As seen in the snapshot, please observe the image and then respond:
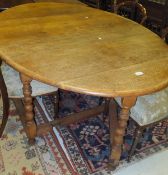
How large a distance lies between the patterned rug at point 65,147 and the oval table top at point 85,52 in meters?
0.75

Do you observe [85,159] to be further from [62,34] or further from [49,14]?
[49,14]

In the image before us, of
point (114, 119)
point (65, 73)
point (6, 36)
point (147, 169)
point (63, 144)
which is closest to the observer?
point (65, 73)

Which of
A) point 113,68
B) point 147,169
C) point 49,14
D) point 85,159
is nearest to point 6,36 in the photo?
point 49,14

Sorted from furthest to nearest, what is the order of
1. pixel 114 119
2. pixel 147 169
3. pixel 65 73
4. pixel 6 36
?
pixel 114 119, pixel 147 169, pixel 6 36, pixel 65 73

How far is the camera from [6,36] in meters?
1.58

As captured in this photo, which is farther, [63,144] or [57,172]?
[63,144]

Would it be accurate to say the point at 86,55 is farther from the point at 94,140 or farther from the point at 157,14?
the point at 157,14

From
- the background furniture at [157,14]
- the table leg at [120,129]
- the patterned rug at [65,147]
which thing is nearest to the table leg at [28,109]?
the patterned rug at [65,147]

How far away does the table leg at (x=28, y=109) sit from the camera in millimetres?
1439

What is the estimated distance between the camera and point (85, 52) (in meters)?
1.46

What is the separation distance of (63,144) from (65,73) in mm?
808

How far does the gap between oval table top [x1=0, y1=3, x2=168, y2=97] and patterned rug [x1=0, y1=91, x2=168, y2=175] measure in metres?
0.75

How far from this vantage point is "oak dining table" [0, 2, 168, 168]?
119 cm

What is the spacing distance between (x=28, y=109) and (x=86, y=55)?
531 millimetres
